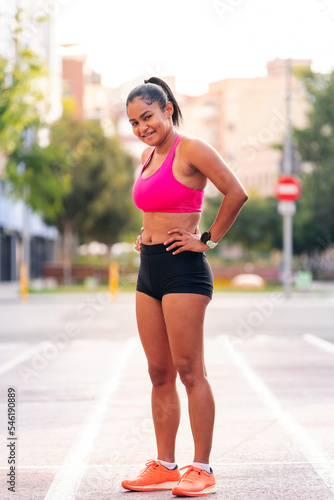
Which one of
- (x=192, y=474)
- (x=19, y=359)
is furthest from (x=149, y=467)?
(x=19, y=359)

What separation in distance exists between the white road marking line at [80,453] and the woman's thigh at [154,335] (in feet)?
2.32

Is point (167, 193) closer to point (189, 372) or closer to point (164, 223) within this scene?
point (164, 223)

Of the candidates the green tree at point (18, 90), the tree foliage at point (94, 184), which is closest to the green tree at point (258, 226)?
the tree foliage at point (94, 184)

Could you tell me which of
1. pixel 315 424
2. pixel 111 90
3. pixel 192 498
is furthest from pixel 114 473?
pixel 111 90

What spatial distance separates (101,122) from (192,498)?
132 ft

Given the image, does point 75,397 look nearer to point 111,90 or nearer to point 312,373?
point 312,373

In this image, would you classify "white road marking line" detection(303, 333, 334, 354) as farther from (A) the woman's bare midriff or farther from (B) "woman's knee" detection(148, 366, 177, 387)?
(A) the woman's bare midriff

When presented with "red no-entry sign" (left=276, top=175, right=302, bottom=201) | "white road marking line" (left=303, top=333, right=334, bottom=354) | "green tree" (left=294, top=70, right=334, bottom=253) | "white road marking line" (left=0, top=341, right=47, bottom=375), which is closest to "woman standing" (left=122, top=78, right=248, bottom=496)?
"white road marking line" (left=0, top=341, right=47, bottom=375)

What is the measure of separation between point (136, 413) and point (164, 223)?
274 centimetres

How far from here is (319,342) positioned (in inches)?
483

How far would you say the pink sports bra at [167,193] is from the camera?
420 cm

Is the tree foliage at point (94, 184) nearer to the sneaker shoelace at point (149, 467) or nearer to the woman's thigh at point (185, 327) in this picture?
the sneaker shoelace at point (149, 467)

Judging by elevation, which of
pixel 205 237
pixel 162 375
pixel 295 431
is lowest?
pixel 295 431

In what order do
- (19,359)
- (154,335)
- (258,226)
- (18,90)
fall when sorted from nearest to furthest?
(154,335)
(19,359)
(18,90)
(258,226)
